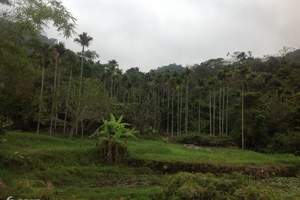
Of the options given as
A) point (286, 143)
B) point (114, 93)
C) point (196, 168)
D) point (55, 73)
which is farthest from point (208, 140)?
point (114, 93)

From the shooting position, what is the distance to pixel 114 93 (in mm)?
71250

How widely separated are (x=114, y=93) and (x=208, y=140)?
25.0 meters

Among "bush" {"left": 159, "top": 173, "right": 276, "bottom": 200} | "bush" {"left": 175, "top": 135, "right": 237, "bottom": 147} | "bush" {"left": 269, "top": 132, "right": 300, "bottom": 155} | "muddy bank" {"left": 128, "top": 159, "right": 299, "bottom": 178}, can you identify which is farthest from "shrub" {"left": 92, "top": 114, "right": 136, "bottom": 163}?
"bush" {"left": 175, "top": 135, "right": 237, "bottom": 147}

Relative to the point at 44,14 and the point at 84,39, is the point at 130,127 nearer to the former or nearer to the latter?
the point at 84,39

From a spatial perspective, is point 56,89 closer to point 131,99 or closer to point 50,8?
point 131,99

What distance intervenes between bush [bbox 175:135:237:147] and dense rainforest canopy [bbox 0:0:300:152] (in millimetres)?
987

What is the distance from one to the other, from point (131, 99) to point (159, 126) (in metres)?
6.37

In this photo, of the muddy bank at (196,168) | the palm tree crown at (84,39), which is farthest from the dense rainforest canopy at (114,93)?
the muddy bank at (196,168)

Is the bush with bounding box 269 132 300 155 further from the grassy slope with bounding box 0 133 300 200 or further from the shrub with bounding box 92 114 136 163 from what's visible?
the shrub with bounding box 92 114 136 163

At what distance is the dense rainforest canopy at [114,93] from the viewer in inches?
594

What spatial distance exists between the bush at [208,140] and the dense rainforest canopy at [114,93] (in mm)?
987

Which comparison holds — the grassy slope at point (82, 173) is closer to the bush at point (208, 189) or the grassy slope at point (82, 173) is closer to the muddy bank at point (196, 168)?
the muddy bank at point (196, 168)

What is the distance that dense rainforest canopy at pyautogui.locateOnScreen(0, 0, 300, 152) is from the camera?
15098mm

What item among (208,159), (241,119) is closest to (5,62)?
(208,159)
